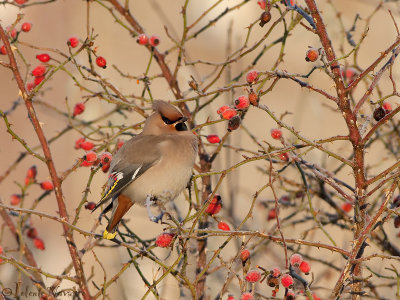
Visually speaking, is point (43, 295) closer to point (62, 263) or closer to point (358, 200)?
point (358, 200)

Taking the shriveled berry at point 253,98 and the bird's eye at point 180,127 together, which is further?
the bird's eye at point 180,127

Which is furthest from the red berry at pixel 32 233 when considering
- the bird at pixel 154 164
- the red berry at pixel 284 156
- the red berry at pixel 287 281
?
the red berry at pixel 287 281

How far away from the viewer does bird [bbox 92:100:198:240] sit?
2.41m

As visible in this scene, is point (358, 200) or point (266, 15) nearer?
point (358, 200)

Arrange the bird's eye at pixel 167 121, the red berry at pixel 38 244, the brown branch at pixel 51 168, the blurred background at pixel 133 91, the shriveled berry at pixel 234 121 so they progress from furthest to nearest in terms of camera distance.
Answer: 1. the blurred background at pixel 133 91
2. the bird's eye at pixel 167 121
3. the red berry at pixel 38 244
4. the brown branch at pixel 51 168
5. the shriveled berry at pixel 234 121

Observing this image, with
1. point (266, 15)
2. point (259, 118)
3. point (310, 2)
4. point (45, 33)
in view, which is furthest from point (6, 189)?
point (310, 2)

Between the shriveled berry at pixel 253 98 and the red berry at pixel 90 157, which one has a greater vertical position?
the red berry at pixel 90 157

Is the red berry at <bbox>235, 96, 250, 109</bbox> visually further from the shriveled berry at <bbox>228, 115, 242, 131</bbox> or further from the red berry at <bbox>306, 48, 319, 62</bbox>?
the red berry at <bbox>306, 48, 319, 62</bbox>

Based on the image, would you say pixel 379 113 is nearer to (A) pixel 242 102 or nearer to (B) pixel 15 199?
(A) pixel 242 102

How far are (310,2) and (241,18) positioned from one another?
147 inches

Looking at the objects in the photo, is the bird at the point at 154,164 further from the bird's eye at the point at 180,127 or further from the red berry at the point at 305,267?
the red berry at the point at 305,267

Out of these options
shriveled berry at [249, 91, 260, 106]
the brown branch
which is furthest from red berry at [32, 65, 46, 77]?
shriveled berry at [249, 91, 260, 106]

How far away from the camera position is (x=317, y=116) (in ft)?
16.5

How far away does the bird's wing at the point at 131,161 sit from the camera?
2.38m
